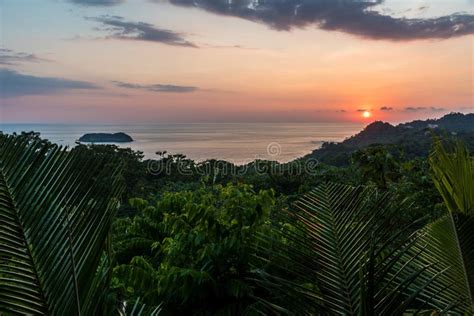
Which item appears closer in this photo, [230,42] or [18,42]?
[18,42]

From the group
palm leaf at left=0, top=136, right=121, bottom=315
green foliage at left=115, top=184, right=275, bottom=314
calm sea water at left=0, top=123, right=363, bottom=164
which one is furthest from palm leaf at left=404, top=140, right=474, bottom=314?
calm sea water at left=0, top=123, right=363, bottom=164

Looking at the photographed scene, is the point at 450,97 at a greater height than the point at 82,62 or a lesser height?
lesser

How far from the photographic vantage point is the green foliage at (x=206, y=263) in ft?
8.04

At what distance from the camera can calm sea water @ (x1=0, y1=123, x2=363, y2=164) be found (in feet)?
40.3

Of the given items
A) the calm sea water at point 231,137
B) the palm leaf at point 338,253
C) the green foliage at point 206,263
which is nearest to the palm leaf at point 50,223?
the palm leaf at point 338,253

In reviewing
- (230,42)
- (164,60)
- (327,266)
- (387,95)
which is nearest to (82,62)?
(164,60)

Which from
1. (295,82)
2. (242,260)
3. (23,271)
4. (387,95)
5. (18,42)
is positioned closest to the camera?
(23,271)

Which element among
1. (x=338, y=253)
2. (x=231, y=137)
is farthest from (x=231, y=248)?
(x=231, y=137)

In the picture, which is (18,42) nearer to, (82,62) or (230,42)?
(82,62)

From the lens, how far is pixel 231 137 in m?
18.7

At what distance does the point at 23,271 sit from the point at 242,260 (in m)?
1.56

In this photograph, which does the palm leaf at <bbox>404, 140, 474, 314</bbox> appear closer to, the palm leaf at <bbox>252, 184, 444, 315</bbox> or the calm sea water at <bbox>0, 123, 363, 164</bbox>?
the palm leaf at <bbox>252, 184, 444, 315</bbox>

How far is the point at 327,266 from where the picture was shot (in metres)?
1.55

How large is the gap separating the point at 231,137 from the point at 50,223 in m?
17.5
